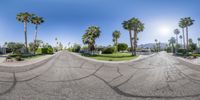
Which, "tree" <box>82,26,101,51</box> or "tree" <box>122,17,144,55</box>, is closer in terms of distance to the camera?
"tree" <box>122,17,144,55</box>

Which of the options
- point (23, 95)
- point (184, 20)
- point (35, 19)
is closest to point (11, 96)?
point (23, 95)

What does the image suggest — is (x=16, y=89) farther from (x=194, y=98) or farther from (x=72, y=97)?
(x=194, y=98)

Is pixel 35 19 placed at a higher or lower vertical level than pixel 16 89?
higher

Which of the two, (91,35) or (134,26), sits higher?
(134,26)

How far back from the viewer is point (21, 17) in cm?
4356

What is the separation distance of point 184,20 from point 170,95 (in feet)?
200

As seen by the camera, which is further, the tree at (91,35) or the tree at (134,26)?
the tree at (91,35)

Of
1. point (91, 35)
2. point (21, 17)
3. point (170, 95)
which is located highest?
point (21, 17)

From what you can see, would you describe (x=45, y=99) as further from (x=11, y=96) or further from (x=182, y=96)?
(x=182, y=96)

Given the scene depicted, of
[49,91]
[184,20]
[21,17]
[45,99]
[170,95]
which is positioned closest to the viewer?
[45,99]

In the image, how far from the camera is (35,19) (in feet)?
159

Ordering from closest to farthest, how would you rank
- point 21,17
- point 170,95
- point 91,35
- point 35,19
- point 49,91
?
point 170,95, point 49,91, point 21,17, point 35,19, point 91,35

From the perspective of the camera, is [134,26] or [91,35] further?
[91,35]

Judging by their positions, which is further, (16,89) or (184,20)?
(184,20)
